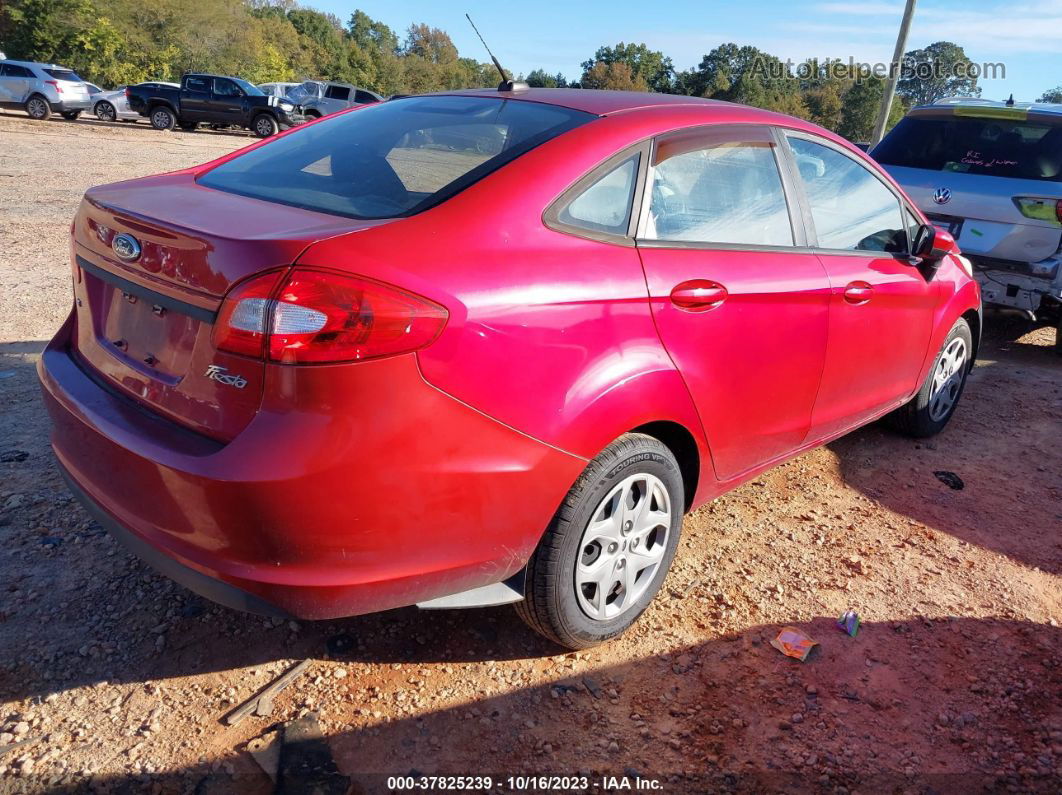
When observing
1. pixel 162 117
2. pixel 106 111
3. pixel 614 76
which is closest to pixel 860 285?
pixel 162 117

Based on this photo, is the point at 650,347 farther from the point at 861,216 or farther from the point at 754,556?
the point at 861,216

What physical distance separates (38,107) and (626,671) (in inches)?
1046

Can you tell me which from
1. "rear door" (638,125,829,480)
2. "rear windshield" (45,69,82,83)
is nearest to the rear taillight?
"rear door" (638,125,829,480)

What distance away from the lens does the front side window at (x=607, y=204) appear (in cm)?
239

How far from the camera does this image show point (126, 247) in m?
2.26

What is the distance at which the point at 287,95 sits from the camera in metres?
30.8

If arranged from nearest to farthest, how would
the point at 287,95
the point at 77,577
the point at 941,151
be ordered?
the point at 77,577
the point at 941,151
the point at 287,95

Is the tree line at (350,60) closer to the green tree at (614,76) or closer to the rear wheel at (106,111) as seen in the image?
the green tree at (614,76)

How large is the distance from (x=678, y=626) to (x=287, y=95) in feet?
104

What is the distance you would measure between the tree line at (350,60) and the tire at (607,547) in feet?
30.4

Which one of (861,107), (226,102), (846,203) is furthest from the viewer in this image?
(861,107)

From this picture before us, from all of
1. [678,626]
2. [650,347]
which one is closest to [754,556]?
[678,626]

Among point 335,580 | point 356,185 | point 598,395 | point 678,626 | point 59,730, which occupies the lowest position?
point 59,730

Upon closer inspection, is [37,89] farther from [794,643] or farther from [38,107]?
[794,643]
